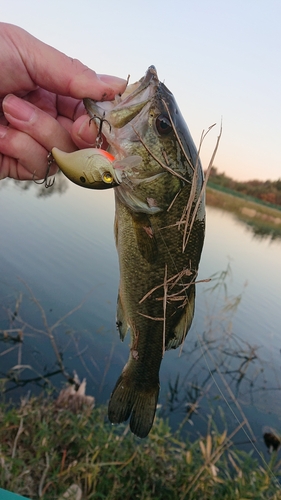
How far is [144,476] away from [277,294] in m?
7.89

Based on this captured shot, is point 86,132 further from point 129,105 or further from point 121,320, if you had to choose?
point 121,320

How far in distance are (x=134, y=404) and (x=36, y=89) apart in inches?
77.3

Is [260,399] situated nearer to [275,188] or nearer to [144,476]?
[144,476]

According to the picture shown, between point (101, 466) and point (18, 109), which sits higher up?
point (18, 109)

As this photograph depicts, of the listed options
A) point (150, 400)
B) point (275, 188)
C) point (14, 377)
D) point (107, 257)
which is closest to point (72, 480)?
point (150, 400)

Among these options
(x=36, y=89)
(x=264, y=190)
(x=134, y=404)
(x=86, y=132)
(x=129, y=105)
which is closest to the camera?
(x=129, y=105)

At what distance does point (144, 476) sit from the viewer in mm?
3189

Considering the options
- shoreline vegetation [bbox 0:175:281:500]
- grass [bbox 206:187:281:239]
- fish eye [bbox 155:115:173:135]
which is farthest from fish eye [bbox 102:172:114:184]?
grass [bbox 206:187:281:239]

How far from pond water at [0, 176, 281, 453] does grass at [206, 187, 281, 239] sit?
38.7 feet

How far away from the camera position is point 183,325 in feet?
6.51

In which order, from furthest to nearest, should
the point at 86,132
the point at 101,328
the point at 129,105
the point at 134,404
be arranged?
the point at 101,328
the point at 134,404
the point at 86,132
the point at 129,105

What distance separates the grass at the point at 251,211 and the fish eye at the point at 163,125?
18339 millimetres

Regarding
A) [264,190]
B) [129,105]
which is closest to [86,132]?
[129,105]

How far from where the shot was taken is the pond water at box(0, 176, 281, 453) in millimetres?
5133
